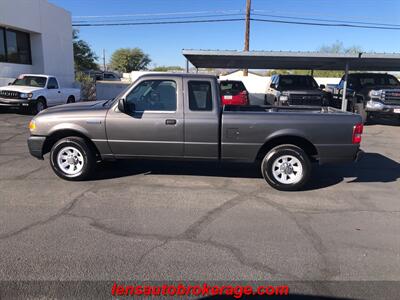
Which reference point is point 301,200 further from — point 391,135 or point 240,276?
point 391,135

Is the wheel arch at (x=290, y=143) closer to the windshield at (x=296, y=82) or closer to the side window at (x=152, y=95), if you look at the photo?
the side window at (x=152, y=95)

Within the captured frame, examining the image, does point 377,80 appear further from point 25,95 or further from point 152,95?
point 25,95

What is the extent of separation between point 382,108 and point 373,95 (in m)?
0.63

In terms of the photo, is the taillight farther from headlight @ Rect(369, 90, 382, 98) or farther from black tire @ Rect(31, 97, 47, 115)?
black tire @ Rect(31, 97, 47, 115)

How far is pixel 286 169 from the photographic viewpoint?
5.81m

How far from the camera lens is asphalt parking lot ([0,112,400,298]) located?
11.2ft

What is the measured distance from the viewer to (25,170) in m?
6.74

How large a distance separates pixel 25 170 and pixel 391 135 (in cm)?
1111

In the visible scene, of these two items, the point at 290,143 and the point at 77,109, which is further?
the point at 77,109

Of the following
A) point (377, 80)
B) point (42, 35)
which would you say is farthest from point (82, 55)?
point (377, 80)

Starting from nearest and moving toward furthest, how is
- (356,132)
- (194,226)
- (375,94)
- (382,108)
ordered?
(194,226), (356,132), (382,108), (375,94)

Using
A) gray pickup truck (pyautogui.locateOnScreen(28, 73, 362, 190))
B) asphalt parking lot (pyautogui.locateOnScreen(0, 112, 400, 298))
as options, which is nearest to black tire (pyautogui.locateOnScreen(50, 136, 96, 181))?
gray pickup truck (pyautogui.locateOnScreen(28, 73, 362, 190))

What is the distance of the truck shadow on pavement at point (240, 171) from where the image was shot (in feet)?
21.5

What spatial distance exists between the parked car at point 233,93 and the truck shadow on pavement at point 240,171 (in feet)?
25.1
